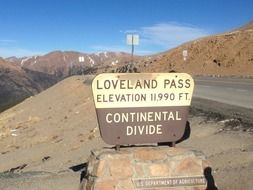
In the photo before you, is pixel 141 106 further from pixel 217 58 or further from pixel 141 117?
pixel 217 58

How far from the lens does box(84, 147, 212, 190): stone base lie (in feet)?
27.5

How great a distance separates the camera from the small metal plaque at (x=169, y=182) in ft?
27.8

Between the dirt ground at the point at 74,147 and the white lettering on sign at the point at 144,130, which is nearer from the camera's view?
the white lettering on sign at the point at 144,130

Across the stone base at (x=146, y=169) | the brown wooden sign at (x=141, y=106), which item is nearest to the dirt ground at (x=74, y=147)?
the stone base at (x=146, y=169)

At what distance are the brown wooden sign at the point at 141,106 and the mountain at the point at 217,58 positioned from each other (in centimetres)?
5116

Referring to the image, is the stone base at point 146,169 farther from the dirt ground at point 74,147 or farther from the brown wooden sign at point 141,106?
the dirt ground at point 74,147

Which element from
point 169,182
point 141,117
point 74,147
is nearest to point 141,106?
point 141,117

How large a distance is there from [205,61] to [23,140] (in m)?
47.8

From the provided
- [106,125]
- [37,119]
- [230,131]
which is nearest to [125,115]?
[106,125]

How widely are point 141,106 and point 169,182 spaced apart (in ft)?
4.22

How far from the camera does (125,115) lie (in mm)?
8633

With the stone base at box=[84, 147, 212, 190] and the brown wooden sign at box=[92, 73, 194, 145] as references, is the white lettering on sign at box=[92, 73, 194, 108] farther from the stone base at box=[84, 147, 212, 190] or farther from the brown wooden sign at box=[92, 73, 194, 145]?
the stone base at box=[84, 147, 212, 190]

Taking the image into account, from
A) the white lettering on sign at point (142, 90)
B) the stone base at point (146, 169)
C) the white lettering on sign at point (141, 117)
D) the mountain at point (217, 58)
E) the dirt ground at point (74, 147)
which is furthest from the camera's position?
the mountain at point (217, 58)

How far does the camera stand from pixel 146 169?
27.9ft
